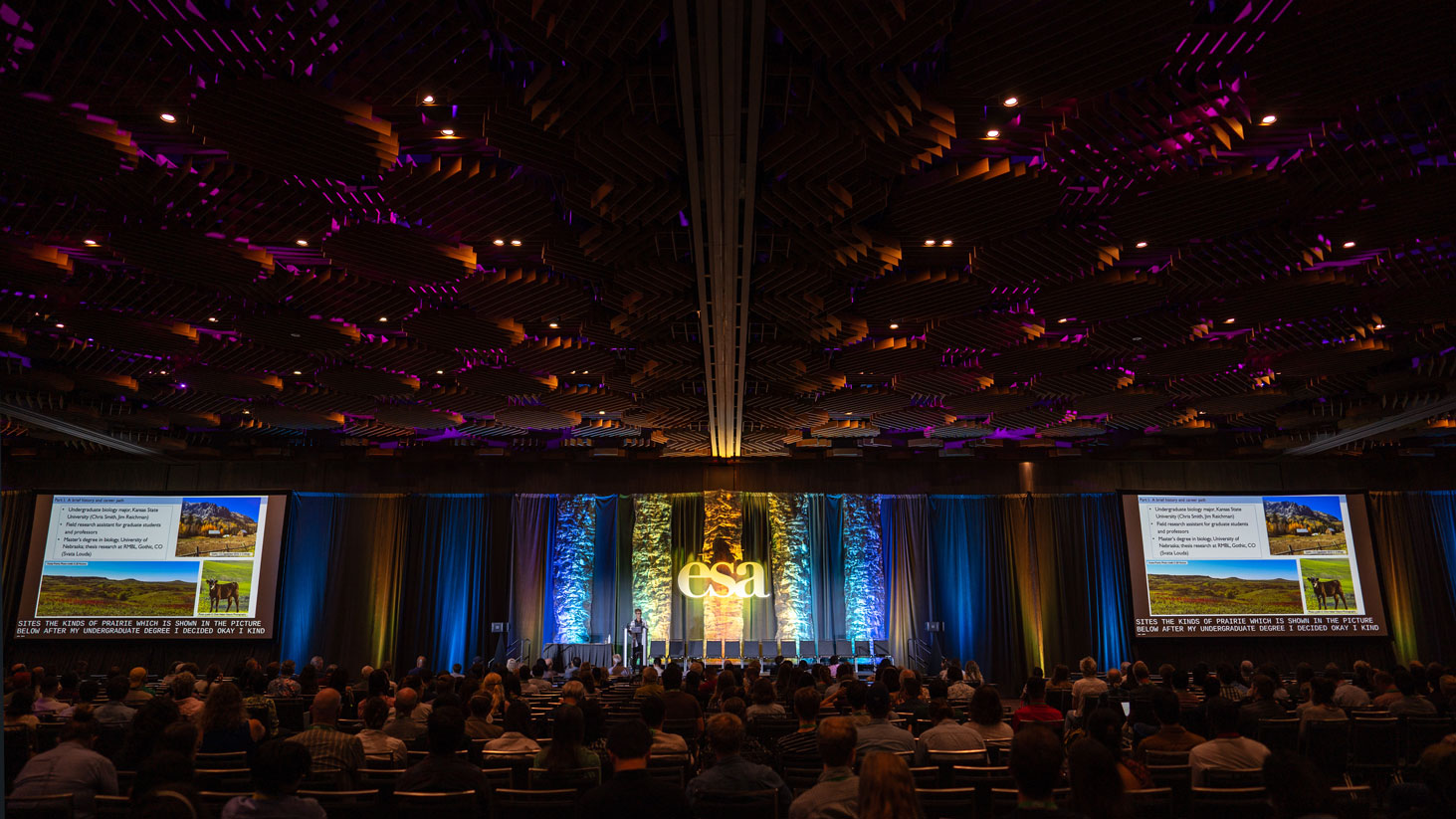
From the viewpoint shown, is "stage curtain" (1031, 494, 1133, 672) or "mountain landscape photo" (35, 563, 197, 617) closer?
"mountain landscape photo" (35, 563, 197, 617)

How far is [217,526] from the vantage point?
1822 cm

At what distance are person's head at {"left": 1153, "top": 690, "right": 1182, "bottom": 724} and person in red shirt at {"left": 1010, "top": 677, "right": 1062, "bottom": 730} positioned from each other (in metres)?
1.61

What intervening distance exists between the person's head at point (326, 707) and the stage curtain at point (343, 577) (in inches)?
529

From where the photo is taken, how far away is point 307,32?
544cm

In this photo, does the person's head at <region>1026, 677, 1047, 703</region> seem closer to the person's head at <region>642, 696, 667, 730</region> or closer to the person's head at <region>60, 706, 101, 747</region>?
the person's head at <region>642, 696, 667, 730</region>

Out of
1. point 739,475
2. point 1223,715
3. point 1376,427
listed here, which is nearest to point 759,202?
point 1223,715

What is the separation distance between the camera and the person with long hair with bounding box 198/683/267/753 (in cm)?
582

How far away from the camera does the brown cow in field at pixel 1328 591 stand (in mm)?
17625

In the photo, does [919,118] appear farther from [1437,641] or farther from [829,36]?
[1437,641]

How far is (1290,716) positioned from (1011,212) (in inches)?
201

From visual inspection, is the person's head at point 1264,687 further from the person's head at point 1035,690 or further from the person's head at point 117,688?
the person's head at point 117,688

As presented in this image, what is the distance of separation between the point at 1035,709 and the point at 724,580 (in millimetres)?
12044

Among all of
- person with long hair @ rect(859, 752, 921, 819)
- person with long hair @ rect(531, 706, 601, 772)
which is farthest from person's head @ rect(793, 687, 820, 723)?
person with long hair @ rect(859, 752, 921, 819)

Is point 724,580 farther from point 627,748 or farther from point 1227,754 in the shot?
point 627,748
